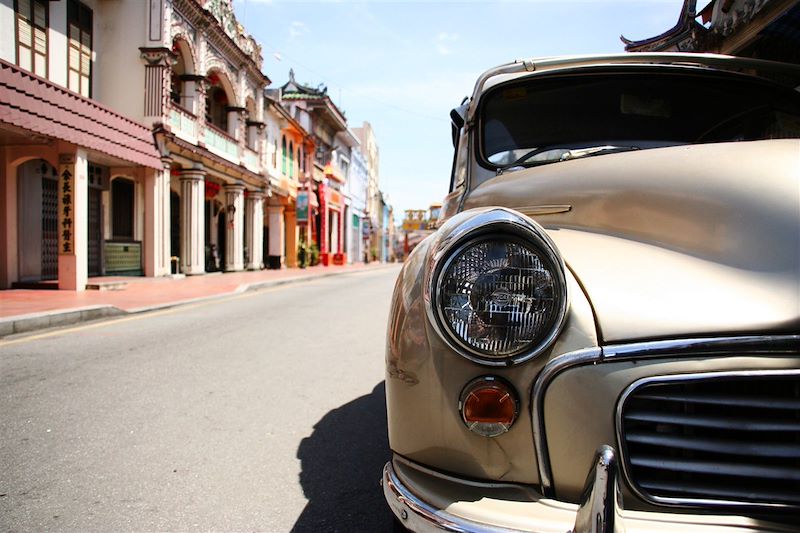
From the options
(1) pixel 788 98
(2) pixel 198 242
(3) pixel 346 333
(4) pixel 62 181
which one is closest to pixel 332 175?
(2) pixel 198 242

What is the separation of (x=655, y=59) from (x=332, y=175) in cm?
3090

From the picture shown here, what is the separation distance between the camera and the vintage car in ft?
3.90

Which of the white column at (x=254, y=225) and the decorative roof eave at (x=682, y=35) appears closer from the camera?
the decorative roof eave at (x=682, y=35)

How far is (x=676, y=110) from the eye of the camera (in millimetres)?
2594

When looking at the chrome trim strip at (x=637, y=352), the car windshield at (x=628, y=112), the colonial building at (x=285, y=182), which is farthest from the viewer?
the colonial building at (x=285, y=182)

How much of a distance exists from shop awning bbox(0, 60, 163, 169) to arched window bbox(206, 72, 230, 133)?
20.7 feet

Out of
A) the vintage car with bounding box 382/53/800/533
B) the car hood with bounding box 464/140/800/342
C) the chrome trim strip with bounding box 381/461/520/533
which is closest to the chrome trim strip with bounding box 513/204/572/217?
the car hood with bounding box 464/140/800/342

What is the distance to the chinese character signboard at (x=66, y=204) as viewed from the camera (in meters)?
10.6

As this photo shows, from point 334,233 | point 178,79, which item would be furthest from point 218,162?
point 334,233

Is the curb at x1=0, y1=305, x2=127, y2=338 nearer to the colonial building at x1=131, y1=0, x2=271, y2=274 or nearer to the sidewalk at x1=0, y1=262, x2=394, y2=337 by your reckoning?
the sidewalk at x1=0, y1=262, x2=394, y2=337

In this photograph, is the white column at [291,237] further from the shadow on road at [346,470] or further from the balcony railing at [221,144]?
the shadow on road at [346,470]

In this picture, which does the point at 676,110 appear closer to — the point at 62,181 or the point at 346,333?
the point at 346,333

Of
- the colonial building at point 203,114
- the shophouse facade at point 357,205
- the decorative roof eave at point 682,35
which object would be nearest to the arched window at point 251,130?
the colonial building at point 203,114

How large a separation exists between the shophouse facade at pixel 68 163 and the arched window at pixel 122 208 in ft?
0.09
